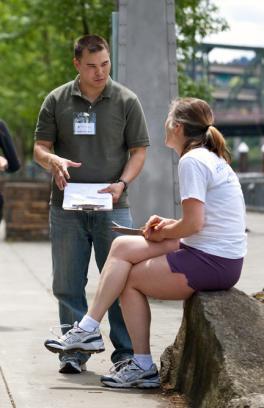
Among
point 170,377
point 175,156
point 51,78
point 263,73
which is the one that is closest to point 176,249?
point 170,377

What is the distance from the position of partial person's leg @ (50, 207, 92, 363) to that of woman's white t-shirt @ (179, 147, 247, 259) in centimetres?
102

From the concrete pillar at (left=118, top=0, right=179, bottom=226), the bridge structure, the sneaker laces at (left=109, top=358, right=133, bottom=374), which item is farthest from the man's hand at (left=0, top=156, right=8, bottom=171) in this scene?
the bridge structure

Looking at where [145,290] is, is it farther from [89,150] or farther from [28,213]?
[28,213]

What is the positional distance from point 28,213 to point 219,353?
14.8 metres

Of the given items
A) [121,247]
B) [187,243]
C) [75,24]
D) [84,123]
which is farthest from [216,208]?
[75,24]

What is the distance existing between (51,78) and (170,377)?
62.6 ft

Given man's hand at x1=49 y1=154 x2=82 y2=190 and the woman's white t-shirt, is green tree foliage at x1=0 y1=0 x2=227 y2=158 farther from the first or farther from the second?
the woman's white t-shirt

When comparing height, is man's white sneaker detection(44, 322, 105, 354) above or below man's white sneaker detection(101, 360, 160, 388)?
above

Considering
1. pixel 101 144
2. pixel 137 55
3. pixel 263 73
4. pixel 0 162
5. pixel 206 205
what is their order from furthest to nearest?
pixel 263 73 < pixel 137 55 < pixel 0 162 < pixel 101 144 < pixel 206 205

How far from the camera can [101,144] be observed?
7281 millimetres

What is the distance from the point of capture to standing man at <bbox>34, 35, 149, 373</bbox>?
7250 mm

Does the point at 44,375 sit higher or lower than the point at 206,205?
lower

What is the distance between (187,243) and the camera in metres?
6.54

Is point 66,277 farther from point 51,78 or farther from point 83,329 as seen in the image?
point 51,78
